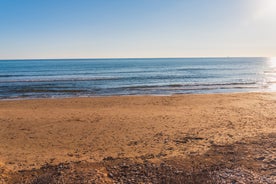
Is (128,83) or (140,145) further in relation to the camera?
(128,83)

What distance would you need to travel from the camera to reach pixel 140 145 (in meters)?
8.05

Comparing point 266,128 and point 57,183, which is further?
point 266,128

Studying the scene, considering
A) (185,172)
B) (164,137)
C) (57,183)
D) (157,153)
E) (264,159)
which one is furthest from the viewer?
(164,137)

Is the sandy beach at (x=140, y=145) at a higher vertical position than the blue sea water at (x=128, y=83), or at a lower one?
lower

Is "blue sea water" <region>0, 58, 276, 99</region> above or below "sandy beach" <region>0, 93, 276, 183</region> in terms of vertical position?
above

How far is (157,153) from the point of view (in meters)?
7.22

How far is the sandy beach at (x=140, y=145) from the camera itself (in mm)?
5703

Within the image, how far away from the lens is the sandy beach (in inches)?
225

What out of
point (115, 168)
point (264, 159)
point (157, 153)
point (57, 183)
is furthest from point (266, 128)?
point (57, 183)

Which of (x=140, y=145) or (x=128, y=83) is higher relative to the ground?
(x=128, y=83)

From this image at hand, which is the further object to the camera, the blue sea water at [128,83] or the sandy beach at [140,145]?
the blue sea water at [128,83]

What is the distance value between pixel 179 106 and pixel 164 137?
6.72 m

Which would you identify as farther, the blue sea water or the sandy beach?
the blue sea water

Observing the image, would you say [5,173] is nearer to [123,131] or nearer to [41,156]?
[41,156]
